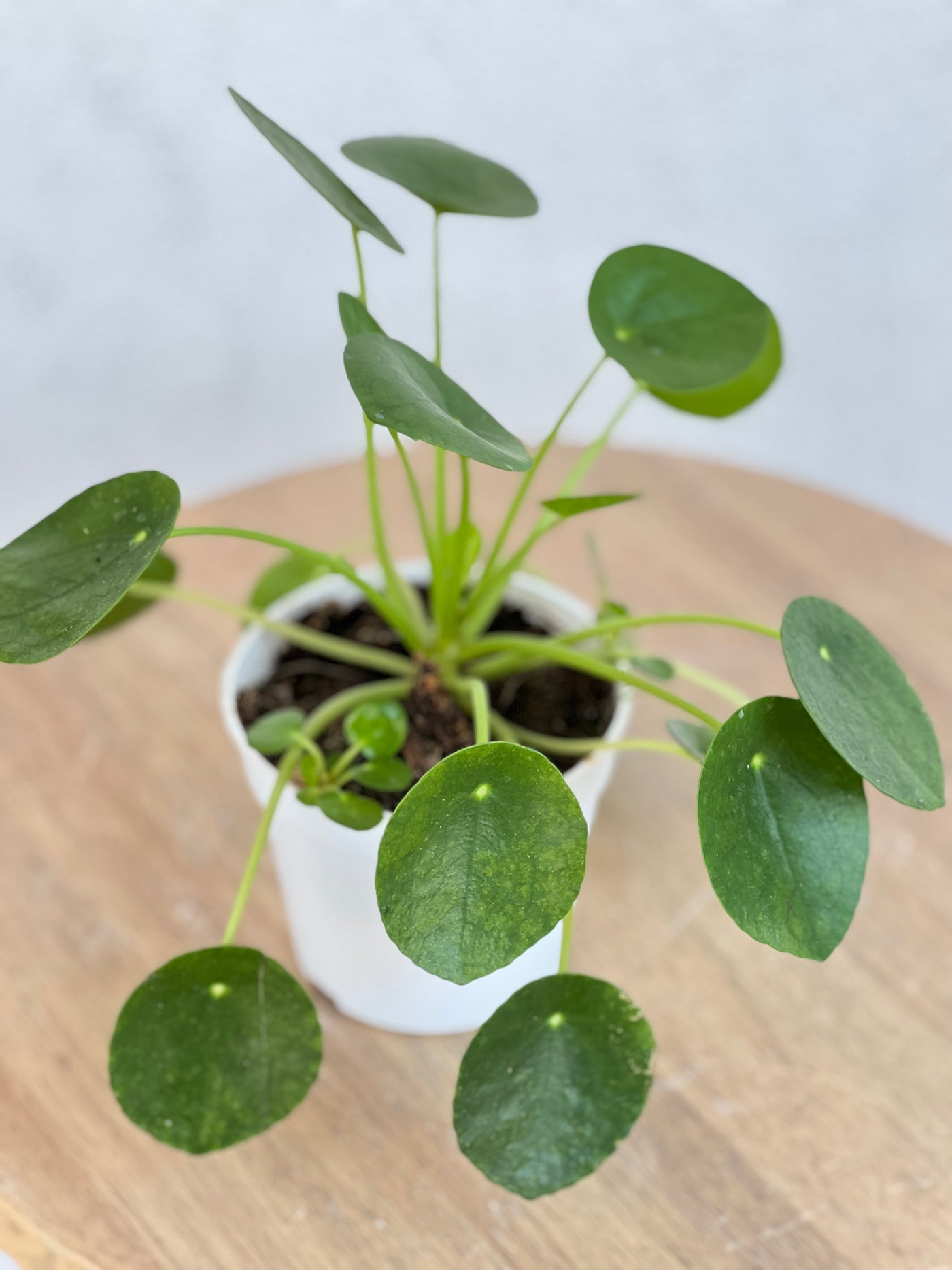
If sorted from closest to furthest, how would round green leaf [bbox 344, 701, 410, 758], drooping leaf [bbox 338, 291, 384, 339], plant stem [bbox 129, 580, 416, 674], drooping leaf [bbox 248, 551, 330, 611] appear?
drooping leaf [bbox 338, 291, 384, 339] < round green leaf [bbox 344, 701, 410, 758] < plant stem [bbox 129, 580, 416, 674] < drooping leaf [bbox 248, 551, 330, 611]

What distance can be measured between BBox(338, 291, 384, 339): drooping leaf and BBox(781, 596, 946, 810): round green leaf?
0.25 metres

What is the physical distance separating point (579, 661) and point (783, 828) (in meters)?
0.17

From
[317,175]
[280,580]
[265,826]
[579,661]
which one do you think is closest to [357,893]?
[265,826]

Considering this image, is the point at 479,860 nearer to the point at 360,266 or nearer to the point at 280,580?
the point at 360,266

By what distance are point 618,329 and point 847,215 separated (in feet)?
3.97

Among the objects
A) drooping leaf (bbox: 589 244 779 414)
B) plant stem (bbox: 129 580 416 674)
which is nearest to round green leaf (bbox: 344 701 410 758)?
plant stem (bbox: 129 580 416 674)

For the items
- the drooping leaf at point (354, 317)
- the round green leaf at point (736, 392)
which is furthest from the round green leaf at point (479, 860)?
the round green leaf at point (736, 392)

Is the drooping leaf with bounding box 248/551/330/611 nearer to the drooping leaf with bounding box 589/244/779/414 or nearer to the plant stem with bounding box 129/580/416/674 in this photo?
the plant stem with bounding box 129/580/416/674

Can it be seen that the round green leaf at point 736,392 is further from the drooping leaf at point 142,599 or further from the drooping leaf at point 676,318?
the drooping leaf at point 142,599

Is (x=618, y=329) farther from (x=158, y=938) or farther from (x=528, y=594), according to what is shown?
(x=158, y=938)

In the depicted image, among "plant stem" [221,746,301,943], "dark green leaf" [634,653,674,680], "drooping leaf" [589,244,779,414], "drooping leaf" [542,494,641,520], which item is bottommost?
"plant stem" [221,746,301,943]

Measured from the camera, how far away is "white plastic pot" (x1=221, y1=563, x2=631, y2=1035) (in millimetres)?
→ 768

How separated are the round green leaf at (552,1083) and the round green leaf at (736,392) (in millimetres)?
389

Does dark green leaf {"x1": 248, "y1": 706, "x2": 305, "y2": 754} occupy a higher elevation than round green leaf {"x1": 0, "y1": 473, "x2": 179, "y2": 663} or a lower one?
lower
